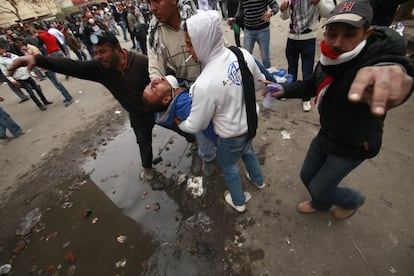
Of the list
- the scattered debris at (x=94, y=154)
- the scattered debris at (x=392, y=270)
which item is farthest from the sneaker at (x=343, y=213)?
the scattered debris at (x=94, y=154)

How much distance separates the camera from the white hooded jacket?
1272mm

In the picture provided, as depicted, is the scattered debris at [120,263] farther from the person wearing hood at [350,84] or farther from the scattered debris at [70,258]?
the person wearing hood at [350,84]

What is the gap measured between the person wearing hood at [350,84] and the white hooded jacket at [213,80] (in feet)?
1.22

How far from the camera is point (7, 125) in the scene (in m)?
4.65

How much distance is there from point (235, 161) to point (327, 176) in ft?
2.37

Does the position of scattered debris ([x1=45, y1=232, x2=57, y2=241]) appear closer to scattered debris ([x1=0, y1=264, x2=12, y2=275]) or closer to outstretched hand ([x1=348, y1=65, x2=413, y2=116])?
scattered debris ([x1=0, y1=264, x2=12, y2=275])

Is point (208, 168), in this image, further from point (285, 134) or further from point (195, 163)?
point (285, 134)

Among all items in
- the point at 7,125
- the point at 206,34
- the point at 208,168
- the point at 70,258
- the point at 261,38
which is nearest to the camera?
the point at 206,34

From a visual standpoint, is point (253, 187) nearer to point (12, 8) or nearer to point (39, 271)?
point (39, 271)

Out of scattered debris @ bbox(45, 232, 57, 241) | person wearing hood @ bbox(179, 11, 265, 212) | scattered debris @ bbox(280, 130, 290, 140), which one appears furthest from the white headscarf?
scattered debris @ bbox(45, 232, 57, 241)

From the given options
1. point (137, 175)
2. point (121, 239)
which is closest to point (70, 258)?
point (121, 239)

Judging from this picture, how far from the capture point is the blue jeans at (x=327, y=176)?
142 cm

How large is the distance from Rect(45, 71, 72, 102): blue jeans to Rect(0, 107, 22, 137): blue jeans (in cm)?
131

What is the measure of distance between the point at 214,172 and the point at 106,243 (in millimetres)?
1521
